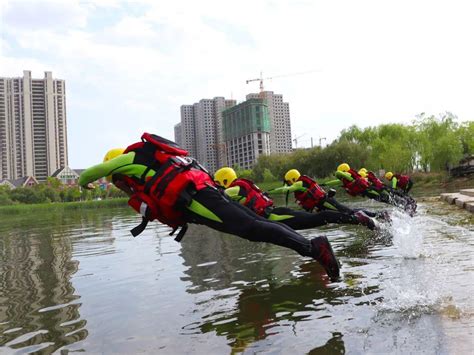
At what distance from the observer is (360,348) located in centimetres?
367

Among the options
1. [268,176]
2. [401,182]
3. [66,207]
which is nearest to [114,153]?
[401,182]

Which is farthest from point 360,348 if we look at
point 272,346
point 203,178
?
point 203,178

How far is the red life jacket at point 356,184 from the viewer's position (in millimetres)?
14734

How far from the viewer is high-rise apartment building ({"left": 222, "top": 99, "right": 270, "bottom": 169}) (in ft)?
367

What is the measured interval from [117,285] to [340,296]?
3.65m

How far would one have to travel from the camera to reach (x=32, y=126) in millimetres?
130125

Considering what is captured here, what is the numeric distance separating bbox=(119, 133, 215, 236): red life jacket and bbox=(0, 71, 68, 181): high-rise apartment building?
136 meters

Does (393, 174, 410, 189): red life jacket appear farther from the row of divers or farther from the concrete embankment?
the row of divers

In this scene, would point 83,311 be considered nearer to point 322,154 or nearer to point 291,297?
point 291,297

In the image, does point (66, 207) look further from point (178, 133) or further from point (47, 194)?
point (178, 133)

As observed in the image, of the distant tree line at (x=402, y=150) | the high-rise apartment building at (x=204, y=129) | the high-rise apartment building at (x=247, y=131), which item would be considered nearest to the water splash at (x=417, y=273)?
the distant tree line at (x=402, y=150)

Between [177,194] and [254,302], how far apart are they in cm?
160

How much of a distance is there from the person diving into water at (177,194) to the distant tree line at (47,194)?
78.1m

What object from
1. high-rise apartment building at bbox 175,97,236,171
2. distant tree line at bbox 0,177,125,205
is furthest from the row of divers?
high-rise apartment building at bbox 175,97,236,171
